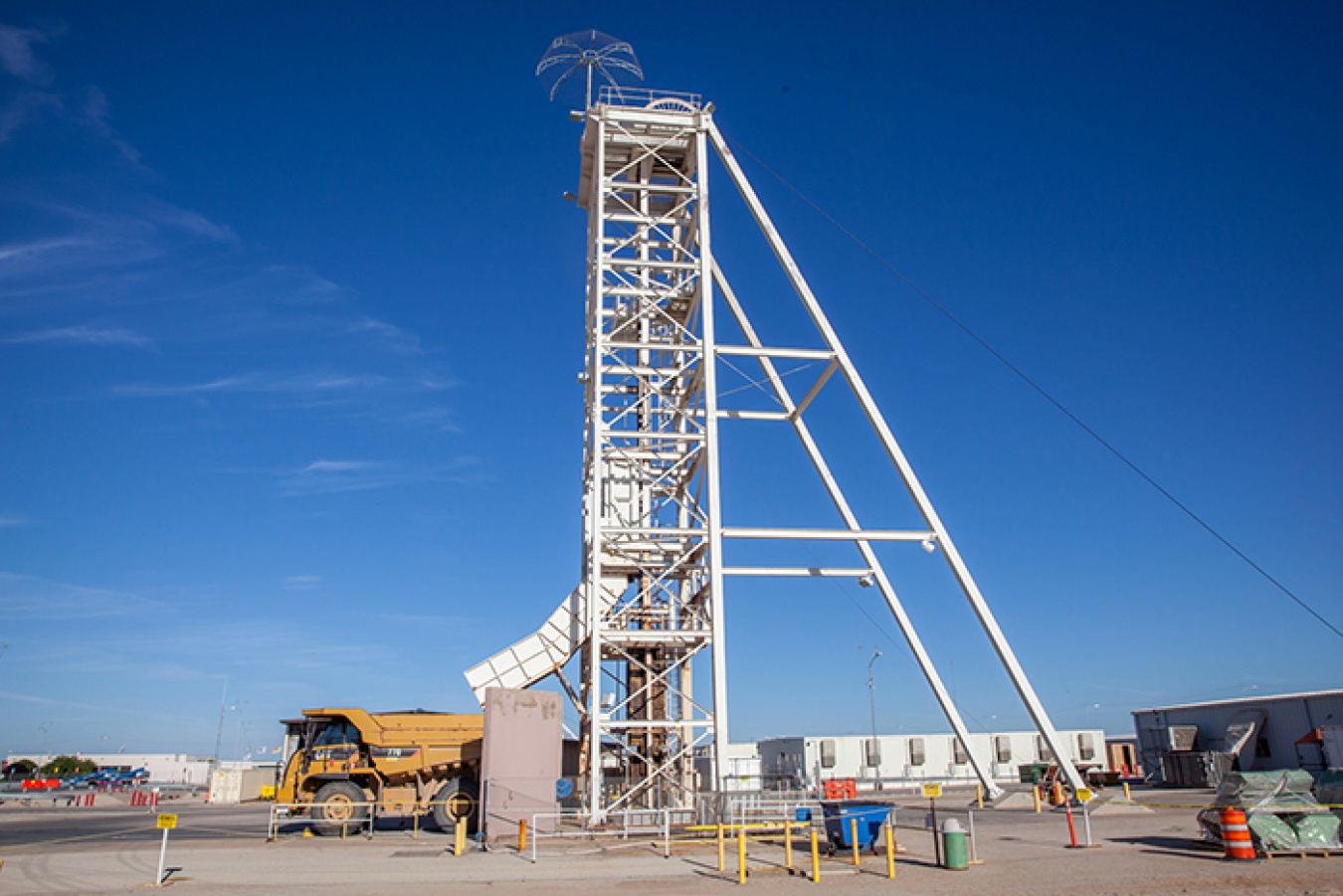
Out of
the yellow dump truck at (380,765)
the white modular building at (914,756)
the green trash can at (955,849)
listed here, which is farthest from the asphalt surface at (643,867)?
the white modular building at (914,756)

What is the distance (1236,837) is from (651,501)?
49.7ft

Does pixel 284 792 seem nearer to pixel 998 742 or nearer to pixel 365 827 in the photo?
pixel 365 827

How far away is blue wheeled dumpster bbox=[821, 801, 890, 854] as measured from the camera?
50.3 feet

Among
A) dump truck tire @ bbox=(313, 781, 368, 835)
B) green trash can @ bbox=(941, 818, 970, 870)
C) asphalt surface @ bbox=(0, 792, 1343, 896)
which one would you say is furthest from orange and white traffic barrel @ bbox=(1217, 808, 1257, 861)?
dump truck tire @ bbox=(313, 781, 368, 835)

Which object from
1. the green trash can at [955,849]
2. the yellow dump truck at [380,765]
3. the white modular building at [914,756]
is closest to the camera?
the green trash can at [955,849]

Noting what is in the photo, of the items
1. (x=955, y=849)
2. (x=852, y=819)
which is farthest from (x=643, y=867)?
(x=955, y=849)

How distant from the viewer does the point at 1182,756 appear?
37.7m

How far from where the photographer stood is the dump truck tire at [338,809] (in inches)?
782

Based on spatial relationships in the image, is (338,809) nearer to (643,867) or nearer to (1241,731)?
(643,867)

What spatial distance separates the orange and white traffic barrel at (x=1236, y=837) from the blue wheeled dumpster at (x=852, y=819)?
210 inches

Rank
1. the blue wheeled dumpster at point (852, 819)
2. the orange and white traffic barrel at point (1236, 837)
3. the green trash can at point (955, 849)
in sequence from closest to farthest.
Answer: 1. the green trash can at point (955, 849)
2. the orange and white traffic barrel at point (1236, 837)
3. the blue wheeled dumpster at point (852, 819)

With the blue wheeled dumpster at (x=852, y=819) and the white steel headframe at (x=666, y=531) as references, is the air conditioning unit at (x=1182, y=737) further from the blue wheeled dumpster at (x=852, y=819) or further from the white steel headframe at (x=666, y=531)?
the blue wheeled dumpster at (x=852, y=819)

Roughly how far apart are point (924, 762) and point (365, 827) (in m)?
38.5

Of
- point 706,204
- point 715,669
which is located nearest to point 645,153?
A: point 706,204
